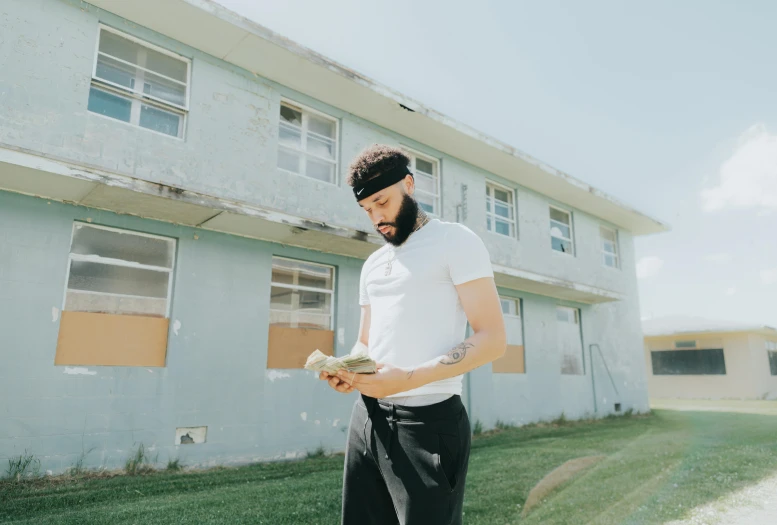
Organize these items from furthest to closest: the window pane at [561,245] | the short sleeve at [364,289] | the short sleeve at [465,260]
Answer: the window pane at [561,245] → the short sleeve at [364,289] → the short sleeve at [465,260]

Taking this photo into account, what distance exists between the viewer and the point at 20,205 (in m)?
7.31

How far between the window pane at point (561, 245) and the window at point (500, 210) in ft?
6.97

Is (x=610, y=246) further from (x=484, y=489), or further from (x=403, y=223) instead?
(x=403, y=223)

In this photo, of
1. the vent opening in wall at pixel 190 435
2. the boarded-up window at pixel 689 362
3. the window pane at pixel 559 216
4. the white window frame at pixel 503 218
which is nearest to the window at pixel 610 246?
the window pane at pixel 559 216

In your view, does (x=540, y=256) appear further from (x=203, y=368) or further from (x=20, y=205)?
(x=20, y=205)

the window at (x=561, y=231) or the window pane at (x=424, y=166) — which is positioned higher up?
the window pane at (x=424, y=166)

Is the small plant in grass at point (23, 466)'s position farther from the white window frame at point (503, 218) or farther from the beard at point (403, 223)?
the white window frame at point (503, 218)

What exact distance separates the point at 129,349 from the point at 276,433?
2934mm

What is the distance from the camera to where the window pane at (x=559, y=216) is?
55.7 ft

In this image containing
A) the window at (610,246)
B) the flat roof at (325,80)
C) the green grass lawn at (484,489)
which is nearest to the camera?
the green grass lawn at (484,489)

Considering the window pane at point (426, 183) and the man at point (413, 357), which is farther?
the window pane at point (426, 183)

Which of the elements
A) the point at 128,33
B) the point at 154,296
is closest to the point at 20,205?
the point at 154,296

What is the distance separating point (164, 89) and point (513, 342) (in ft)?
35.4

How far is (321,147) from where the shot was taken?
10898 mm
